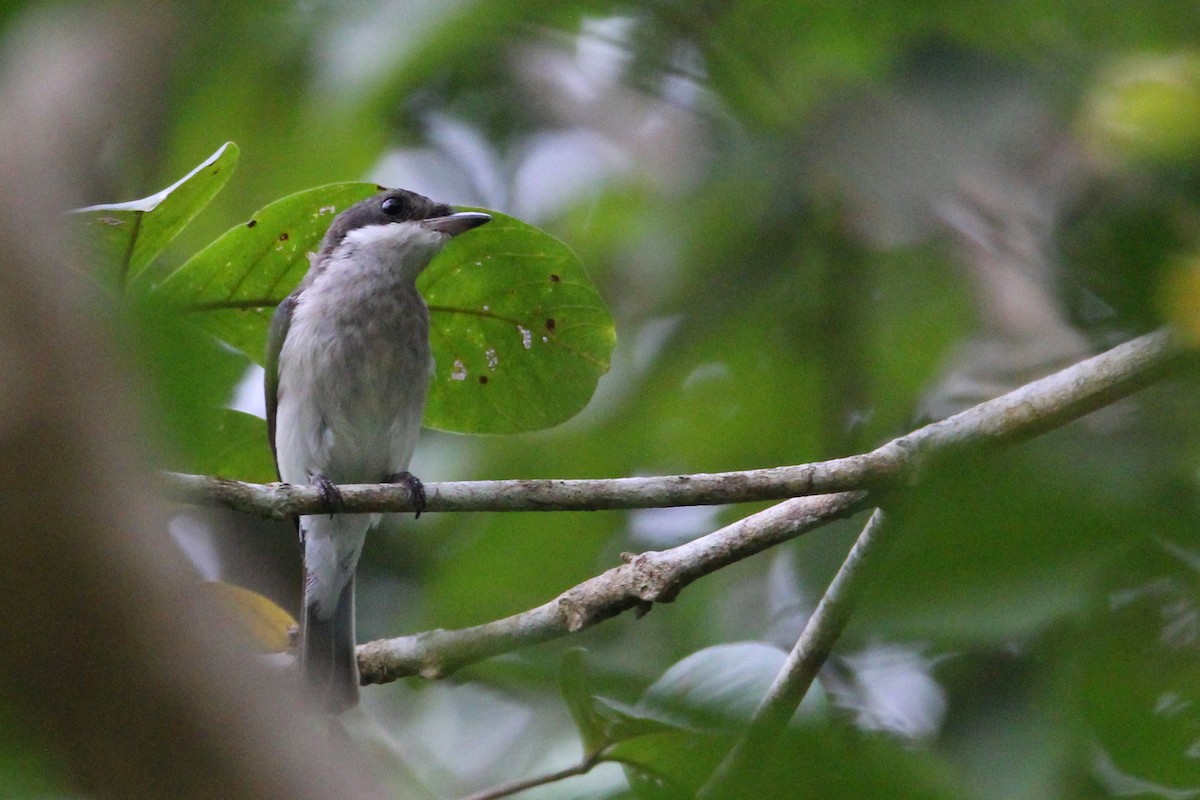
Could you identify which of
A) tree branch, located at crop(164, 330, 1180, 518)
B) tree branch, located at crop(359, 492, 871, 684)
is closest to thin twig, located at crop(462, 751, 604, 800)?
tree branch, located at crop(359, 492, 871, 684)

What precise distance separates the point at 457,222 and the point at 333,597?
1.73 m

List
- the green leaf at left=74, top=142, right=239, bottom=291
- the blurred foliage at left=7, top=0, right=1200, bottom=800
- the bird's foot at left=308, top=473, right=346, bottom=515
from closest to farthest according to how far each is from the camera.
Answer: the blurred foliage at left=7, top=0, right=1200, bottom=800
the green leaf at left=74, top=142, right=239, bottom=291
the bird's foot at left=308, top=473, right=346, bottom=515

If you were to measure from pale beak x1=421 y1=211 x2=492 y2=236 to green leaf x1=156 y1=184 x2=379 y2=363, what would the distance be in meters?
0.47

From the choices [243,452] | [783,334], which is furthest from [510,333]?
[783,334]

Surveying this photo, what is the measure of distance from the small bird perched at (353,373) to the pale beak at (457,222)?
84mm

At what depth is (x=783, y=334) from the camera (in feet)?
17.8

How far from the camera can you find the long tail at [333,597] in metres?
4.10

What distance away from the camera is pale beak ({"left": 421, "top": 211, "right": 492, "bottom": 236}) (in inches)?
143

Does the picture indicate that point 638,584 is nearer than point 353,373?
Yes

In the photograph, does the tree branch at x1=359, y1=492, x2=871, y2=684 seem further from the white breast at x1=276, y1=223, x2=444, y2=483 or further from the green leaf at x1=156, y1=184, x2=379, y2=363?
the white breast at x1=276, y1=223, x2=444, y2=483

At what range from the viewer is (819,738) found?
91 centimetres

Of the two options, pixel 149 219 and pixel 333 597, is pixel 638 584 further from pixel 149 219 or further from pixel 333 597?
pixel 333 597

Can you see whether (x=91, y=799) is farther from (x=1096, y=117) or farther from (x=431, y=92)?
(x=431, y=92)

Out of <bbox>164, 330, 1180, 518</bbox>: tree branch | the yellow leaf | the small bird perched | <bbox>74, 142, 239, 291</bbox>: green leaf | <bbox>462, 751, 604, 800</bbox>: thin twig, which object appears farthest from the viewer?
the small bird perched
